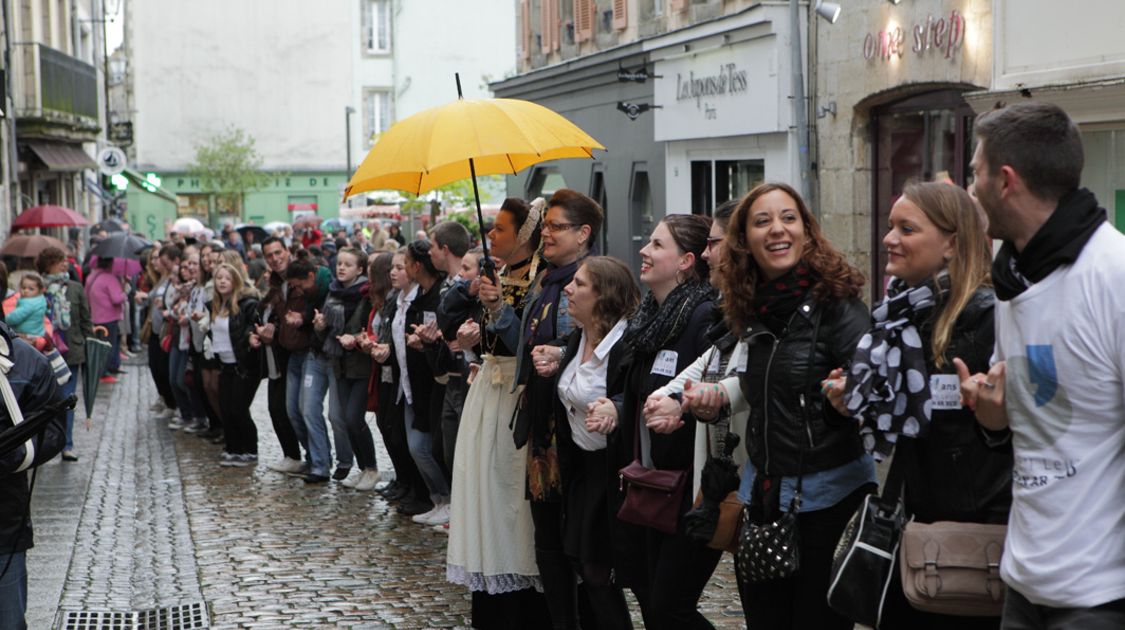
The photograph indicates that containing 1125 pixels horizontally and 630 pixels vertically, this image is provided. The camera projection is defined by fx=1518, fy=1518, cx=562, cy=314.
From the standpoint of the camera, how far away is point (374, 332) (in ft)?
36.7

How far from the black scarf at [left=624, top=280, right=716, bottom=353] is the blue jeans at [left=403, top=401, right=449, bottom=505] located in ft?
15.0

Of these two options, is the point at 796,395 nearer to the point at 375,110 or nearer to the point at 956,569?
the point at 956,569

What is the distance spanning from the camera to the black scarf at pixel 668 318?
5742mm

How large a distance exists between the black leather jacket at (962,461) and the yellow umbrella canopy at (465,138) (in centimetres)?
330

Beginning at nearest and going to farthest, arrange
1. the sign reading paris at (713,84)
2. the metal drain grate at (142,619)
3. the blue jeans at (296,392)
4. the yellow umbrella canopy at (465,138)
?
the yellow umbrella canopy at (465,138)
the metal drain grate at (142,619)
the blue jeans at (296,392)
the sign reading paris at (713,84)

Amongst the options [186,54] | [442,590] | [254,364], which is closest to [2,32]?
[254,364]

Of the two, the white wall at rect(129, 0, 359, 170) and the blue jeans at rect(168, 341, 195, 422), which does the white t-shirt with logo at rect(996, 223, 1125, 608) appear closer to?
the blue jeans at rect(168, 341, 195, 422)

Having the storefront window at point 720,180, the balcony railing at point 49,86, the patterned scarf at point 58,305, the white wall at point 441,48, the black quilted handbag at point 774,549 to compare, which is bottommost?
the black quilted handbag at point 774,549

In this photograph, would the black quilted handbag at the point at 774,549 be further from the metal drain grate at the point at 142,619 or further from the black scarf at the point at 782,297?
the metal drain grate at the point at 142,619

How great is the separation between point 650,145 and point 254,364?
39.5 feet

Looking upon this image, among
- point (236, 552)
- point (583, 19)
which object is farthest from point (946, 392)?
point (583, 19)

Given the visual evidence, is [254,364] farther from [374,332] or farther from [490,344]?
[490,344]

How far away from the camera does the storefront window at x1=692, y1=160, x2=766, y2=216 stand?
20.5 m

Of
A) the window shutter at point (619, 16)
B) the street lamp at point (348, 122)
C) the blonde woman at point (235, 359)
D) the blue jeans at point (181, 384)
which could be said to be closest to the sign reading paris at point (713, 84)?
the window shutter at point (619, 16)
